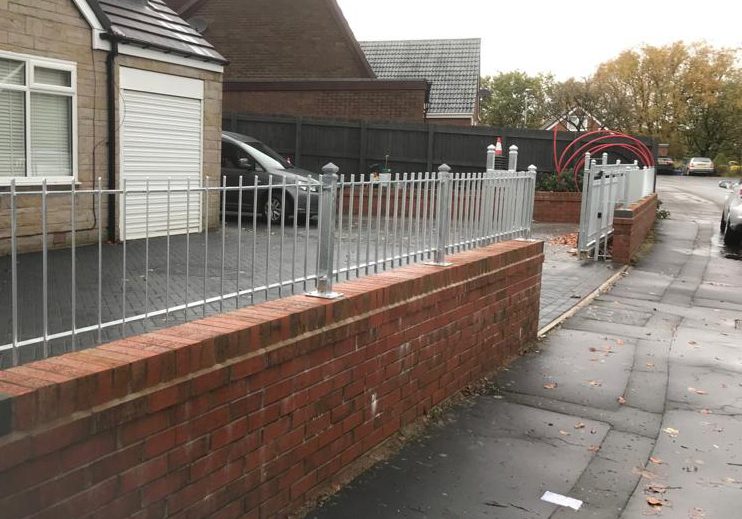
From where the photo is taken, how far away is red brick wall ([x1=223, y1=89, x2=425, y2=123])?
920 inches

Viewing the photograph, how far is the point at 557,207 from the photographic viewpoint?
1998 centimetres

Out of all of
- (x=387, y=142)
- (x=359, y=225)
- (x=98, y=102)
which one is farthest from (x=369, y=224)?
(x=387, y=142)

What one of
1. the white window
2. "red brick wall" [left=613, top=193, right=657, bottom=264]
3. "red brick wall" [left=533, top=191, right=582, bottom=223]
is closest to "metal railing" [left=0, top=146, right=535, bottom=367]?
the white window

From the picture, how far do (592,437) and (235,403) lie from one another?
295 cm

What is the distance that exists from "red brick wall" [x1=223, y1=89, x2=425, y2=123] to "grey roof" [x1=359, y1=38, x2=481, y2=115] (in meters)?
10.3

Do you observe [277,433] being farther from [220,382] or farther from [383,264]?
[383,264]

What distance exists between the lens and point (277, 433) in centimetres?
403

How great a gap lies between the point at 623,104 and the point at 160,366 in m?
51.5

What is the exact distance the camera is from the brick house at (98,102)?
9117 mm

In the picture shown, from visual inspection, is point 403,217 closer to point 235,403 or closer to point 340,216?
point 340,216

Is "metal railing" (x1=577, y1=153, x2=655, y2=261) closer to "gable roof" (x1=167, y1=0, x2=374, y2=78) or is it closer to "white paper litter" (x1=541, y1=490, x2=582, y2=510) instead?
"white paper litter" (x1=541, y1=490, x2=582, y2=510)

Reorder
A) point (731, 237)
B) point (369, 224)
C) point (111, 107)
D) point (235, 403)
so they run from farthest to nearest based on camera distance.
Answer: point (731, 237), point (111, 107), point (369, 224), point (235, 403)

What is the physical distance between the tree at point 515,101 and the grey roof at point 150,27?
1873 inches

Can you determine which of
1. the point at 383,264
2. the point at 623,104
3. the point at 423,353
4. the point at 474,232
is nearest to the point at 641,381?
the point at 474,232
